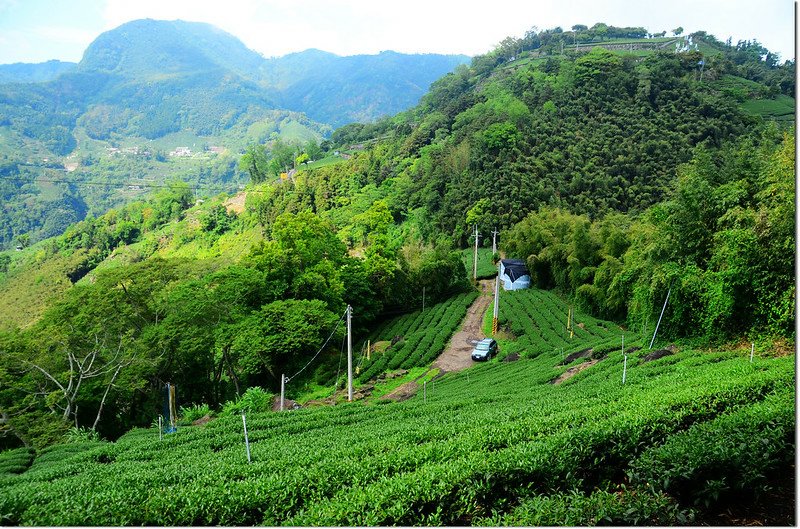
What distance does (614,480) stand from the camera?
577 cm

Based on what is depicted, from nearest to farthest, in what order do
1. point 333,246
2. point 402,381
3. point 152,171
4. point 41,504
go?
point 41,504 → point 402,381 → point 333,246 → point 152,171

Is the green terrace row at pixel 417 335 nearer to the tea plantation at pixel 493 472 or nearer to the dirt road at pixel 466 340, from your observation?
the dirt road at pixel 466 340

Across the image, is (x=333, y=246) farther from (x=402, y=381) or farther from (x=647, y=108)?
(x=647, y=108)

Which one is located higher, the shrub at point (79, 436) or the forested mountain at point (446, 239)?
the forested mountain at point (446, 239)

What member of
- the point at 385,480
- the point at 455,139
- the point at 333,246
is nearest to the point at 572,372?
the point at 385,480

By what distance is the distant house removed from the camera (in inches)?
1484

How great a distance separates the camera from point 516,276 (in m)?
37.8

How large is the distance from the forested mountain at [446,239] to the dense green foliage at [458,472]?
235 inches

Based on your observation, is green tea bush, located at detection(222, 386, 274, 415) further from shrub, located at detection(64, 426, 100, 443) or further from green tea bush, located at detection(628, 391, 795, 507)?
green tea bush, located at detection(628, 391, 795, 507)

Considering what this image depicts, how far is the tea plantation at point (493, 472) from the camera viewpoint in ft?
15.6

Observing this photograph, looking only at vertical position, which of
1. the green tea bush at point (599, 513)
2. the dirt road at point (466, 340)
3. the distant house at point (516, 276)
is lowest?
the dirt road at point (466, 340)

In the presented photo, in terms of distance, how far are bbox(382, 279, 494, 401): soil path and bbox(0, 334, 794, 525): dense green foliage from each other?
10.0m

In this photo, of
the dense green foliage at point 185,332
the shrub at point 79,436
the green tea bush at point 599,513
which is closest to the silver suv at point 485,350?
the dense green foliage at point 185,332

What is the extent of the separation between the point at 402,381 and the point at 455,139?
48.0 m
